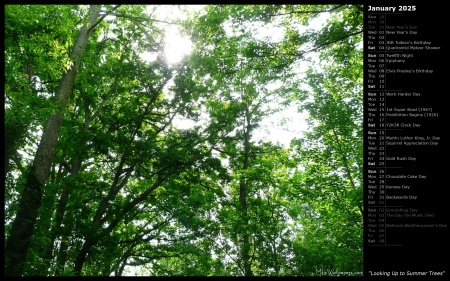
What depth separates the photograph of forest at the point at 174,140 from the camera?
6766mm

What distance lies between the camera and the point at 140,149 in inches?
364

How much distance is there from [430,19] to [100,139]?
26.5ft

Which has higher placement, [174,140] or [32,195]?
[174,140]

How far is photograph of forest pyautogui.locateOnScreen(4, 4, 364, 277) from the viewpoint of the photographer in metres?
6.77

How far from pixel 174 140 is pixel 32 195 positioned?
15.2ft

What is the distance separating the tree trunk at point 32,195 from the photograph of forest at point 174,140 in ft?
0.09

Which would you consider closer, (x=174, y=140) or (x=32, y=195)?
(x=32, y=195)

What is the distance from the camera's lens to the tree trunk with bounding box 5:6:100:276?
19.3ft

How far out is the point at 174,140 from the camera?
10.3m

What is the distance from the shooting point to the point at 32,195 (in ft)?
21.4

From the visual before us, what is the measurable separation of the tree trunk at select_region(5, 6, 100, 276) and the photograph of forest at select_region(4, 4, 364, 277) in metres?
0.03
